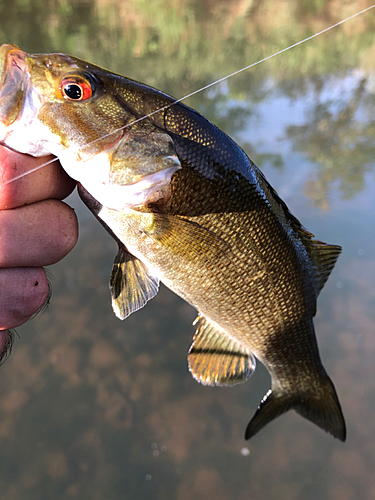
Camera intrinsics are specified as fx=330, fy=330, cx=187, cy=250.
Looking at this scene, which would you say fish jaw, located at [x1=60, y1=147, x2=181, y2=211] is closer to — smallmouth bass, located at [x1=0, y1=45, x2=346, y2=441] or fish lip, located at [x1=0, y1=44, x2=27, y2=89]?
smallmouth bass, located at [x1=0, y1=45, x2=346, y2=441]

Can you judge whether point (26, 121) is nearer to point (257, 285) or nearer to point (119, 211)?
point (119, 211)

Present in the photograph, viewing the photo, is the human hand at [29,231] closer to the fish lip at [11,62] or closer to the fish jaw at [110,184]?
the fish jaw at [110,184]

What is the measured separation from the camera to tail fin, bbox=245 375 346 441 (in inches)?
73.0

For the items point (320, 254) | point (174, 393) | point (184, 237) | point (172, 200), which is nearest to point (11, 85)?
point (172, 200)

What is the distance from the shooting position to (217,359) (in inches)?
73.4

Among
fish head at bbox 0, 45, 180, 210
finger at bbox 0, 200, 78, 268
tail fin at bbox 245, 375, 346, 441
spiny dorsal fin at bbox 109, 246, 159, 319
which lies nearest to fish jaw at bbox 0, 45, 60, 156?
fish head at bbox 0, 45, 180, 210

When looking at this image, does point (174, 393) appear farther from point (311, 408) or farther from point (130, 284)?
point (130, 284)

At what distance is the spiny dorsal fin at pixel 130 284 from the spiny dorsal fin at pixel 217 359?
45 cm

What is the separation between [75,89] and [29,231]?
0.54 m

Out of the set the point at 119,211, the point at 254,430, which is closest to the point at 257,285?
the point at 119,211

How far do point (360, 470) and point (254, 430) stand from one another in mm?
1181

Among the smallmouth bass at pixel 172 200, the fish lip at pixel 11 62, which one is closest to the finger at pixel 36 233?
the smallmouth bass at pixel 172 200

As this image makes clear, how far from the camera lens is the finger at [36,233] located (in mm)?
1217

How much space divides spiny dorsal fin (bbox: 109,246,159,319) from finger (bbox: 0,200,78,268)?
257 millimetres
